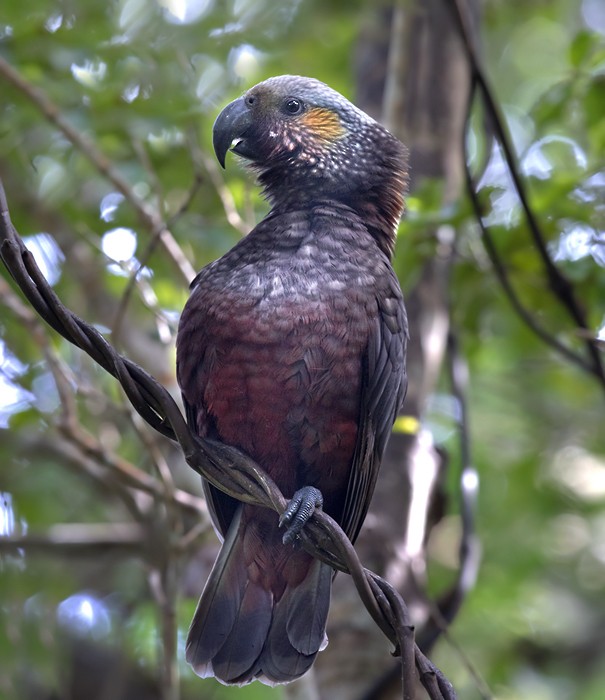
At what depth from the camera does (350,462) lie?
9.81ft

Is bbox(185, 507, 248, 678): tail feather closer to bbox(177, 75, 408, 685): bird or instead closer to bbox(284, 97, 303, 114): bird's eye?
bbox(177, 75, 408, 685): bird

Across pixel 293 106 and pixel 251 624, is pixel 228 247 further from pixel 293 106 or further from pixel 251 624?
pixel 251 624

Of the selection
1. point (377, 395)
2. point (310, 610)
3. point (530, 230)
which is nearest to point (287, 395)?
point (377, 395)

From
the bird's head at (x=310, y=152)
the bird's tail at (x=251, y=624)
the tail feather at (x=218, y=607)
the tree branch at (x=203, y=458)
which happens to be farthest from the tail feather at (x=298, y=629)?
the bird's head at (x=310, y=152)

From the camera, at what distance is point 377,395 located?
9.64ft

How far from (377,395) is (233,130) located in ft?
3.45

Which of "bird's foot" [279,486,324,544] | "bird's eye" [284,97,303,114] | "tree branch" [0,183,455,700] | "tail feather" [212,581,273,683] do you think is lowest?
"tail feather" [212,581,273,683]

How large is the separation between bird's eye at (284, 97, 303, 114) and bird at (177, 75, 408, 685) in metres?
0.28

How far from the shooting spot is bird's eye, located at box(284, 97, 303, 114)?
340 centimetres

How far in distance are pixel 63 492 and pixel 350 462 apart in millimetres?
2877

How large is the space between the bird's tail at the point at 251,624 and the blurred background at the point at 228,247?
2.25ft

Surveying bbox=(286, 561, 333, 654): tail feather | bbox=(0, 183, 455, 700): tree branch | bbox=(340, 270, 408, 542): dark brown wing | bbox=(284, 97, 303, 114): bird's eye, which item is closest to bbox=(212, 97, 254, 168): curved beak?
bbox=(284, 97, 303, 114): bird's eye

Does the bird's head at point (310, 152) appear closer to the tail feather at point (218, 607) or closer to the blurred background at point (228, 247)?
the blurred background at point (228, 247)

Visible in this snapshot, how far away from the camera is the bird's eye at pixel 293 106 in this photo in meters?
3.40
